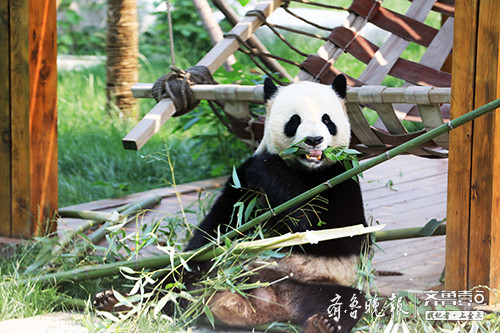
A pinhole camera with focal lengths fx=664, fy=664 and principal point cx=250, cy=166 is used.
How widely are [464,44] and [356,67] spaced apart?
5.56m

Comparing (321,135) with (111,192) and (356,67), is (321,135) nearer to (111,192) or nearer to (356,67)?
(111,192)

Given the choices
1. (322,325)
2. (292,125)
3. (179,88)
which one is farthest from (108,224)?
(322,325)

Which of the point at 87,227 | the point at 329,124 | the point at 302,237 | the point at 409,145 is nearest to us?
the point at 409,145

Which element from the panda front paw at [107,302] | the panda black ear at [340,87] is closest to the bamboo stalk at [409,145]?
the panda front paw at [107,302]

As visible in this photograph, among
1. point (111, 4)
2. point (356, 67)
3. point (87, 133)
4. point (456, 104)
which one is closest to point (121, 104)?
Result: point (87, 133)

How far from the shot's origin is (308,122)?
2525 millimetres

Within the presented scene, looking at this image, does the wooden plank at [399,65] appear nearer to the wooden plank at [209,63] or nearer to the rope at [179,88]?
the wooden plank at [209,63]

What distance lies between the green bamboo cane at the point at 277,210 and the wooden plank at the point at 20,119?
0.63 metres

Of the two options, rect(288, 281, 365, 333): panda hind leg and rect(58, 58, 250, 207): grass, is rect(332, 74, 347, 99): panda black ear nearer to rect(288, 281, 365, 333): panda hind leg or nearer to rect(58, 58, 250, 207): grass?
rect(288, 281, 365, 333): panda hind leg

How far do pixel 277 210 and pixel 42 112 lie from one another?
1.55 m

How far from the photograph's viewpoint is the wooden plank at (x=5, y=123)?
3.21m

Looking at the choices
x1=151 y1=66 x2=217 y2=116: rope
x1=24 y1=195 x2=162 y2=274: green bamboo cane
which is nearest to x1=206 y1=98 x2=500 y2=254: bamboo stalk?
x1=24 y1=195 x2=162 y2=274: green bamboo cane

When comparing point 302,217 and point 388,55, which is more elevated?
point 388,55

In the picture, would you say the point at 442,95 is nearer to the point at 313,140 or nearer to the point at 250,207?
the point at 313,140
